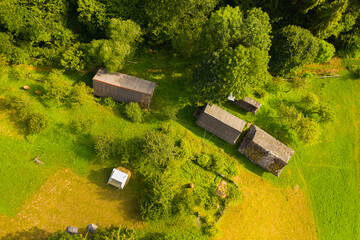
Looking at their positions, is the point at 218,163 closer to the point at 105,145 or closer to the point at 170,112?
the point at 170,112

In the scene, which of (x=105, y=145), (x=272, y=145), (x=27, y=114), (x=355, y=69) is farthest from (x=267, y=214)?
(x=27, y=114)

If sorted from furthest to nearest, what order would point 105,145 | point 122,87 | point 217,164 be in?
point 217,164
point 122,87
point 105,145

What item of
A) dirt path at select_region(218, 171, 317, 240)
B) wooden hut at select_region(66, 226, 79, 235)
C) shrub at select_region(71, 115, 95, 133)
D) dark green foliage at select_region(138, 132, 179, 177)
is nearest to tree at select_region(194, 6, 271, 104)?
dark green foliage at select_region(138, 132, 179, 177)

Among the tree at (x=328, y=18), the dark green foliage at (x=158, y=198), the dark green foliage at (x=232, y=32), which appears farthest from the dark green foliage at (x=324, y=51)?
the dark green foliage at (x=158, y=198)

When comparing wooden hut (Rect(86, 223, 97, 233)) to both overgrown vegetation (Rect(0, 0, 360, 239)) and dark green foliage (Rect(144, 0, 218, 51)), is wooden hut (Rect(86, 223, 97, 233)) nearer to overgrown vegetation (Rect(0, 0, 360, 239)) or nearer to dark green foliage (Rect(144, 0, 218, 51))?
overgrown vegetation (Rect(0, 0, 360, 239))

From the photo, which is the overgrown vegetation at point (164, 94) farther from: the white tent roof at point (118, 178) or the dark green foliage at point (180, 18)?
the white tent roof at point (118, 178)

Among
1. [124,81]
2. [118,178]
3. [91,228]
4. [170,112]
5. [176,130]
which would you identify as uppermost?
[124,81]
